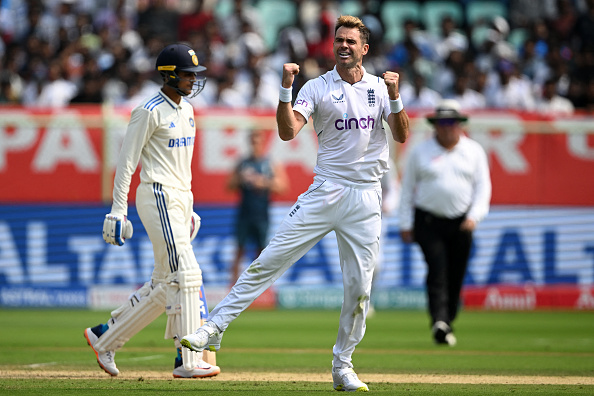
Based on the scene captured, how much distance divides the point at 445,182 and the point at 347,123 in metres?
4.43

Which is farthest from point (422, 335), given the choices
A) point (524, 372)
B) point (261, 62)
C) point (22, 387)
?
point (261, 62)

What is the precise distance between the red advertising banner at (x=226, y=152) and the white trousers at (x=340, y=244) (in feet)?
32.2

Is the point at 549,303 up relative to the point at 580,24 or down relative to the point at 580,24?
down

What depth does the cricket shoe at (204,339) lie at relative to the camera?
24.2 feet

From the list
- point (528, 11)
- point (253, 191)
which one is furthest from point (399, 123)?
point (528, 11)

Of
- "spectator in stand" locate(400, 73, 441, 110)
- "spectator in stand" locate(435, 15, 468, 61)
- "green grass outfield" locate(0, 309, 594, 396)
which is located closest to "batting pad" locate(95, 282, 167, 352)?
"green grass outfield" locate(0, 309, 594, 396)

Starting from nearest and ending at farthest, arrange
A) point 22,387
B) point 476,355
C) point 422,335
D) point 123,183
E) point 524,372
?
point 22,387 < point 123,183 < point 524,372 < point 476,355 < point 422,335

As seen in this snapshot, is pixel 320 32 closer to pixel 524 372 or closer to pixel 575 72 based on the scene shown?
pixel 575 72

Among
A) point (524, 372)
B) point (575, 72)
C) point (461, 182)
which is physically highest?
point (575, 72)

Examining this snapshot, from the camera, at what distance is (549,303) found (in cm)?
1772

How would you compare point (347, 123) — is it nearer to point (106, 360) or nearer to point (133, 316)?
point (133, 316)

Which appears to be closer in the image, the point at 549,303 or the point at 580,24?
the point at 549,303

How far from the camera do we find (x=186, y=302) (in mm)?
8344

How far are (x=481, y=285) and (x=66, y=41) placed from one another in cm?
986
